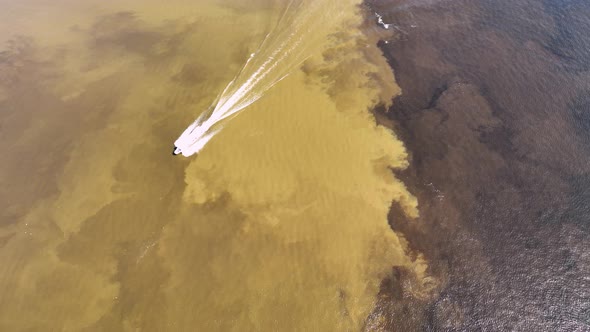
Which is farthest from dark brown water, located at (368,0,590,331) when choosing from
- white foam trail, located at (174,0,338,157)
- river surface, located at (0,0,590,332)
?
white foam trail, located at (174,0,338,157)

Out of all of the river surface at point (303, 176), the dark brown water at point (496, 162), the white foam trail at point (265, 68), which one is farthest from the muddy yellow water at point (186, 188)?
the dark brown water at point (496, 162)

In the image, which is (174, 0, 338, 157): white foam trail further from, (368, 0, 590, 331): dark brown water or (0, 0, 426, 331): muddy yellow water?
(368, 0, 590, 331): dark brown water

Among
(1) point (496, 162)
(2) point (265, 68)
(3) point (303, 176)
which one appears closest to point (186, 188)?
(3) point (303, 176)

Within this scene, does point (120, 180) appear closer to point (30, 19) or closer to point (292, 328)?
point (292, 328)

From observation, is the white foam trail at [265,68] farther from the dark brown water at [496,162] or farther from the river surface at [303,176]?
the dark brown water at [496,162]

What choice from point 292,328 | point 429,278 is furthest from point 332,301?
point 429,278

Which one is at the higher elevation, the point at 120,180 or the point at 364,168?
the point at 120,180
